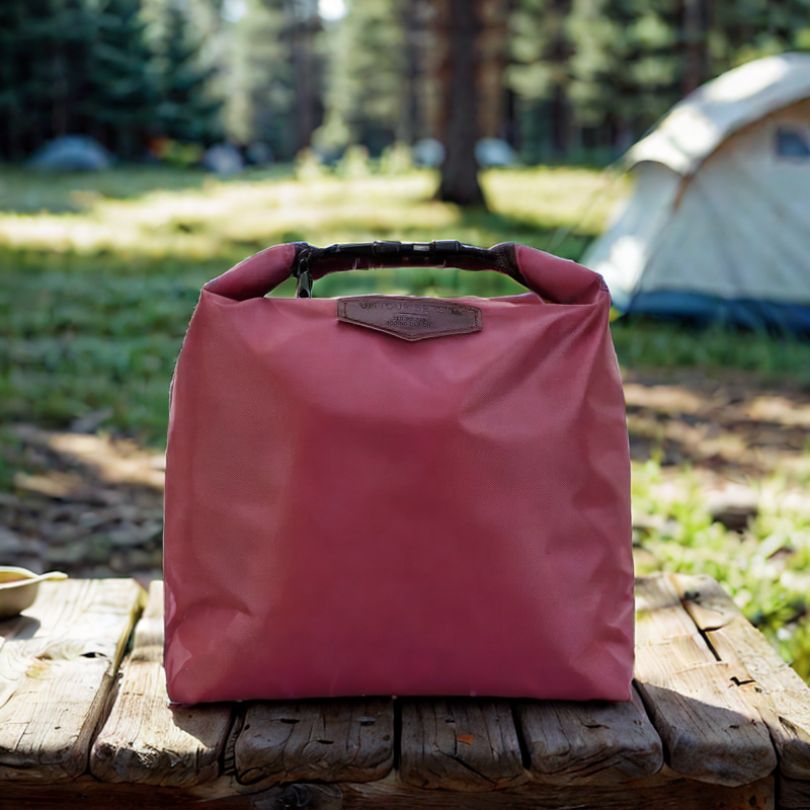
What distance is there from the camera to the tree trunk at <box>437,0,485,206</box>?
41.7 ft

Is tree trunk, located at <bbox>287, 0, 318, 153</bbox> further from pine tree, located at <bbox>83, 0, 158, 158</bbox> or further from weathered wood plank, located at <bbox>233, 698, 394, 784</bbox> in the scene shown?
weathered wood plank, located at <bbox>233, 698, 394, 784</bbox>

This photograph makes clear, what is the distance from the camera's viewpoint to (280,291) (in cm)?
776

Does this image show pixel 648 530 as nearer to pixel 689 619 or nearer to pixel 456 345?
pixel 689 619

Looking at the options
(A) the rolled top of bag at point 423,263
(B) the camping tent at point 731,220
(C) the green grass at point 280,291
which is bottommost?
(C) the green grass at point 280,291

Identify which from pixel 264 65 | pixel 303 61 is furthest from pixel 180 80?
pixel 264 65

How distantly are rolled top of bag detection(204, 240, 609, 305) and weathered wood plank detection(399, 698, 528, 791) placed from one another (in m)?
0.61

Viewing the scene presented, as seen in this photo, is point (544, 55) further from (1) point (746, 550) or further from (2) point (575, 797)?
(2) point (575, 797)

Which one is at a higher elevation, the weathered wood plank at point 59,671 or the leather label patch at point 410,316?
the leather label patch at point 410,316

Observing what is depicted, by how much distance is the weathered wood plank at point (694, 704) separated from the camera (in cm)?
155

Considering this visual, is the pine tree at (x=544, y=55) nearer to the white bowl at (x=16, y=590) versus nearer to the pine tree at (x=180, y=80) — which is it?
the pine tree at (x=180, y=80)

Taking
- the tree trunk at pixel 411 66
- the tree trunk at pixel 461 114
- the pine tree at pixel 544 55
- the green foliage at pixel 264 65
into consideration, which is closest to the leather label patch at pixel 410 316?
the tree trunk at pixel 461 114

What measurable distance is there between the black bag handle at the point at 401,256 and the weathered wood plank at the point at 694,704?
0.64 metres

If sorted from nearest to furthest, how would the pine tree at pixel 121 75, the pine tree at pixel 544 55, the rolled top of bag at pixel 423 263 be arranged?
1. the rolled top of bag at pixel 423 263
2. the pine tree at pixel 121 75
3. the pine tree at pixel 544 55

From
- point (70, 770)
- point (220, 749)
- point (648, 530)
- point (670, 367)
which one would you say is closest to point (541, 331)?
point (220, 749)
